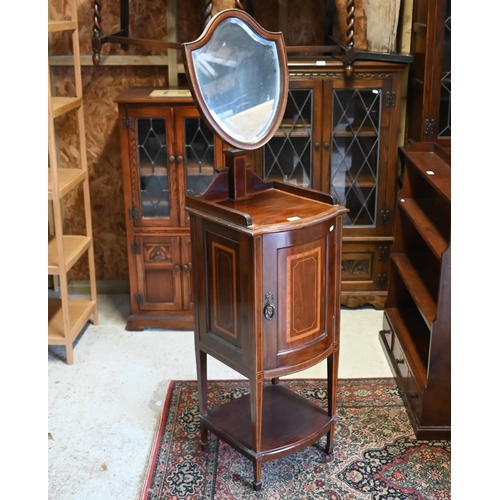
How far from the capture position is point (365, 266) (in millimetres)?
3805

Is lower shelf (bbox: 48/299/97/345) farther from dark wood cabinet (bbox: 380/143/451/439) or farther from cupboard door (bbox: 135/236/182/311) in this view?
dark wood cabinet (bbox: 380/143/451/439)

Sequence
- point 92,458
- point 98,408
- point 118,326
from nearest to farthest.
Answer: point 92,458 → point 98,408 → point 118,326

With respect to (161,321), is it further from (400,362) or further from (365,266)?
(400,362)

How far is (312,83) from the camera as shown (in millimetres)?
3479

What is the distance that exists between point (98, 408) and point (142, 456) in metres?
0.43

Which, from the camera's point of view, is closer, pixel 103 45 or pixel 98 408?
pixel 98 408

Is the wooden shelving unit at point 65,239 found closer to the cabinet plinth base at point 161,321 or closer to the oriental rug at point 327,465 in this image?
the cabinet plinth base at point 161,321

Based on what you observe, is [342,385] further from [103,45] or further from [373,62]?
[103,45]

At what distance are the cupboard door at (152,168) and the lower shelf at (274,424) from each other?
1231 millimetres

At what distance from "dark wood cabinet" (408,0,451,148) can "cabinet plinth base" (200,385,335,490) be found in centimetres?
145

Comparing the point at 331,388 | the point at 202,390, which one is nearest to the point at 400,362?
the point at 331,388

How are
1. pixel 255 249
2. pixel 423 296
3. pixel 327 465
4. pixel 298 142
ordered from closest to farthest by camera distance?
pixel 255 249 → pixel 327 465 → pixel 423 296 → pixel 298 142

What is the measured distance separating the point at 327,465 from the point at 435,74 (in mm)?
1851
